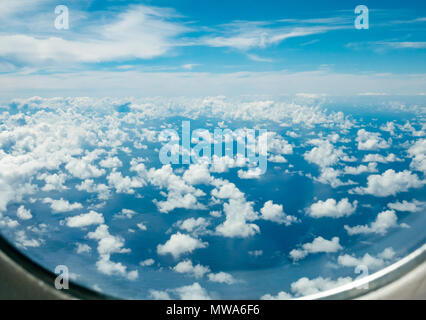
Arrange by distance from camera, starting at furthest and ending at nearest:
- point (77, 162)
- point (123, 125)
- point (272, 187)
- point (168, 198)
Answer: point (123, 125) < point (77, 162) < point (272, 187) < point (168, 198)

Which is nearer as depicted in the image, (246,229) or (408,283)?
(408,283)

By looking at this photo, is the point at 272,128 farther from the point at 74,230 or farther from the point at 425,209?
the point at 425,209

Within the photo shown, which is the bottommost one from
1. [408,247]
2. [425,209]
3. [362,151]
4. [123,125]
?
[408,247]

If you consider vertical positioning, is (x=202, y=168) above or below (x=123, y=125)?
below

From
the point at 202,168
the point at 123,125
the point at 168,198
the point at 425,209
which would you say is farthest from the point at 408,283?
the point at 123,125

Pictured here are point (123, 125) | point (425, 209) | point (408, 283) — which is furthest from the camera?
point (123, 125)

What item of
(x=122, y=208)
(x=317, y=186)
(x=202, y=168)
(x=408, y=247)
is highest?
(x=202, y=168)
